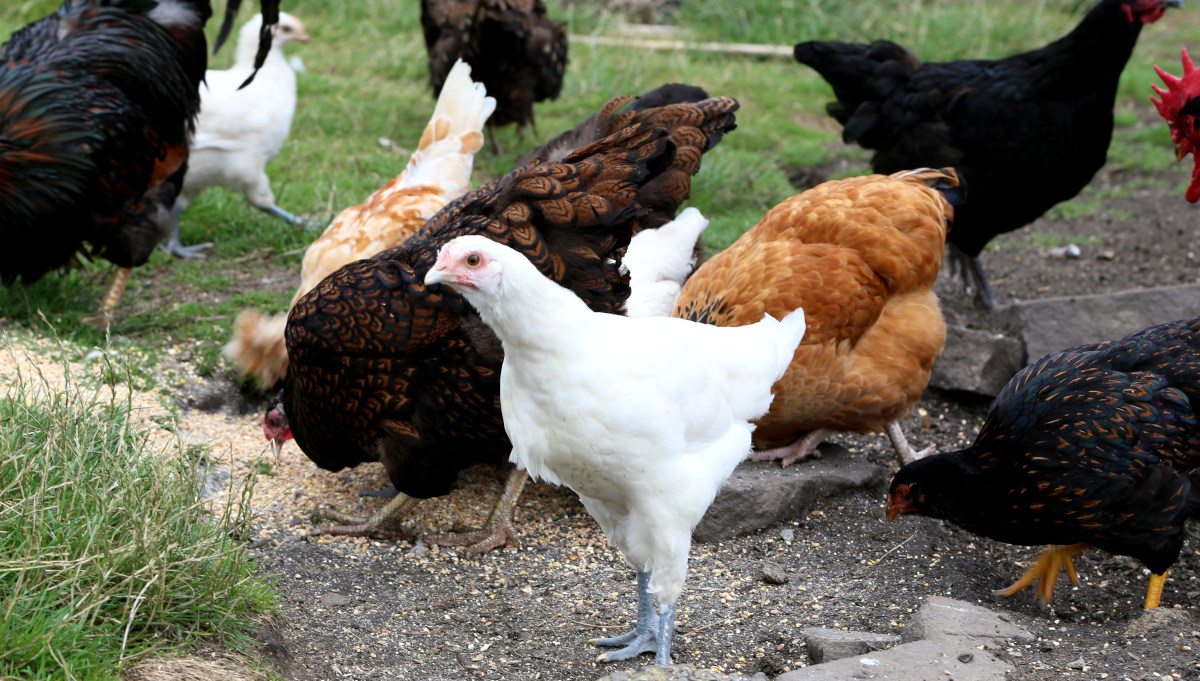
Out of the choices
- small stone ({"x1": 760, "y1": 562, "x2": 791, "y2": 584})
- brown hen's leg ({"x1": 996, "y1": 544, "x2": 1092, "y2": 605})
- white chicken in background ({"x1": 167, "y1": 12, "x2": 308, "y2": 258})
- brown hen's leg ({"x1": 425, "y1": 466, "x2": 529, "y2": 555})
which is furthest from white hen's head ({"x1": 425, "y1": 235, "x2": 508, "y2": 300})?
white chicken in background ({"x1": 167, "y1": 12, "x2": 308, "y2": 258})

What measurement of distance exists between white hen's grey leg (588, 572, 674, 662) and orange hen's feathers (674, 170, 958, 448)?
1084 mm

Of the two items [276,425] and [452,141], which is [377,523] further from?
[452,141]

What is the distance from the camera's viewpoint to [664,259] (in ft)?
15.4

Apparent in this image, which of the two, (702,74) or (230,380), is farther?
(702,74)

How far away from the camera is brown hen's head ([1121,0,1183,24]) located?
531 cm

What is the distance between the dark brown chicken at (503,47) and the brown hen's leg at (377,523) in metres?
4.25

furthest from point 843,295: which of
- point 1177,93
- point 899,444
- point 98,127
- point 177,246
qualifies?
point 177,246

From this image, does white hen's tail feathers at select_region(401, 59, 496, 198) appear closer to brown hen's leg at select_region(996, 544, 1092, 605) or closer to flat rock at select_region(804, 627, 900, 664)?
flat rock at select_region(804, 627, 900, 664)

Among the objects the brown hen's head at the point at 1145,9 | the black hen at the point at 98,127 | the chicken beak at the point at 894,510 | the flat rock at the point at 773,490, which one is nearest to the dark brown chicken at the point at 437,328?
the flat rock at the point at 773,490

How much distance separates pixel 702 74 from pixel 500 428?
650 centimetres

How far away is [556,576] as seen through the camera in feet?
11.9

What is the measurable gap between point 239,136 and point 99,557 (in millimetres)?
4036

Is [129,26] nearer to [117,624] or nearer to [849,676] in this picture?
[117,624]

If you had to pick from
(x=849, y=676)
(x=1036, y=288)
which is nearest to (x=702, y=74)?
(x=1036, y=288)
